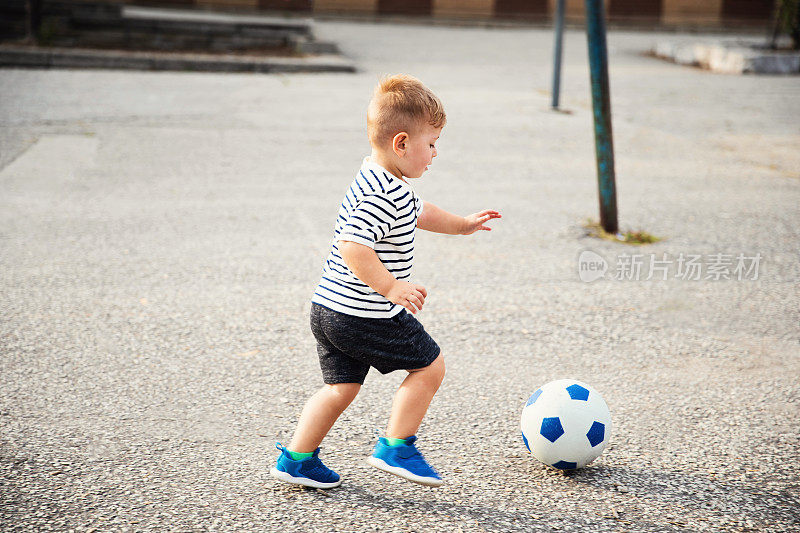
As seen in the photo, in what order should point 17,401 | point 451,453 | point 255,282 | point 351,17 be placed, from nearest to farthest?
1. point 451,453
2. point 17,401
3. point 255,282
4. point 351,17

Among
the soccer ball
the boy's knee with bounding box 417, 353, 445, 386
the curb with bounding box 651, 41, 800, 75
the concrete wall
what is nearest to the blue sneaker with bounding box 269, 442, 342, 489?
the boy's knee with bounding box 417, 353, 445, 386

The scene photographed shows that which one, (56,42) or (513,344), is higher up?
(56,42)

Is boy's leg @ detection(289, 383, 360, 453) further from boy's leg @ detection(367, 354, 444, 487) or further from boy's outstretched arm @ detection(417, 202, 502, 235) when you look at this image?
boy's outstretched arm @ detection(417, 202, 502, 235)

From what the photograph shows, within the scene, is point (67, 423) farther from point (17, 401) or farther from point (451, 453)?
point (451, 453)

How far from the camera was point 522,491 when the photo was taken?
287 cm

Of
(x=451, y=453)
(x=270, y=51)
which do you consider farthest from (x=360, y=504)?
Result: (x=270, y=51)

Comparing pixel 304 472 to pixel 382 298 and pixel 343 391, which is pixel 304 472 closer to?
pixel 343 391

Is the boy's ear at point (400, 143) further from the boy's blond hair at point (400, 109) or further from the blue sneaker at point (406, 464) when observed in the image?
the blue sneaker at point (406, 464)

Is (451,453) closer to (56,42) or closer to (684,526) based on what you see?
(684,526)

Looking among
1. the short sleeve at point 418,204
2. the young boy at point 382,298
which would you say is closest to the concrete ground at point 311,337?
the young boy at point 382,298

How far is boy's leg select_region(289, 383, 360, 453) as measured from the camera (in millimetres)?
2736

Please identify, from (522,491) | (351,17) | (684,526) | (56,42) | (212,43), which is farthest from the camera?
(351,17)

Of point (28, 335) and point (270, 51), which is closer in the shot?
point (28, 335)

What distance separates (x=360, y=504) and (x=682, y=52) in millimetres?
16768
